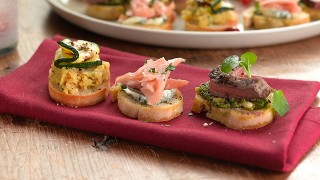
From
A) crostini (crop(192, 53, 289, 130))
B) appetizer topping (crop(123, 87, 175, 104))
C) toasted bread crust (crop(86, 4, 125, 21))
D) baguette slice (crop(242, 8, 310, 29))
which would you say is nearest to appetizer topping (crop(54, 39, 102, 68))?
appetizer topping (crop(123, 87, 175, 104))

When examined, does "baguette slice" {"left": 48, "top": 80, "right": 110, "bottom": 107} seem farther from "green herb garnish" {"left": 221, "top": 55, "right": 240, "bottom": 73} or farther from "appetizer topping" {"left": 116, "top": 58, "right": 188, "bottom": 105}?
"green herb garnish" {"left": 221, "top": 55, "right": 240, "bottom": 73}

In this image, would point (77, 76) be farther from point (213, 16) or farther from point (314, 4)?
point (314, 4)

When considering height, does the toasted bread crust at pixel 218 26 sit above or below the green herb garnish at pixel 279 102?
below

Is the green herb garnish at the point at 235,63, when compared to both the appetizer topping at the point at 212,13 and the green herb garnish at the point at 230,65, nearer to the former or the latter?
the green herb garnish at the point at 230,65

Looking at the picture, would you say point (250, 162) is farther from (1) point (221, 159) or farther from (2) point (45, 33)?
(2) point (45, 33)

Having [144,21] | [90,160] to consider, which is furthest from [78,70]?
[144,21]

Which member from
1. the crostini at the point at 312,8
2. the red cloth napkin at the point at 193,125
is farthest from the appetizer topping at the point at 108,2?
the crostini at the point at 312,8

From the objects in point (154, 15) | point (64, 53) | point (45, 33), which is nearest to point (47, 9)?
point (45, 33)

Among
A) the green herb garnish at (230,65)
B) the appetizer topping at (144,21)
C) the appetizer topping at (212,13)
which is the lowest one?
the appetizer topping at (144,21)
